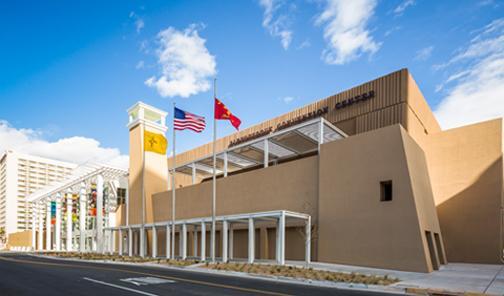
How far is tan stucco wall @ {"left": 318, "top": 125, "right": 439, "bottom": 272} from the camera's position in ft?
61.6

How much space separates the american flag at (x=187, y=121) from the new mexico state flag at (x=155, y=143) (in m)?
14.0

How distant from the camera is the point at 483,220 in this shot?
25047 mm

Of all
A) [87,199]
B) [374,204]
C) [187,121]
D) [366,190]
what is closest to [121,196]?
[87,199]

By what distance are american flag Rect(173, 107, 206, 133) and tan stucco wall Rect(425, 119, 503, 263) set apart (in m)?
19.1

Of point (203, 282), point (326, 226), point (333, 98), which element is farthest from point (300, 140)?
point (203, 282)

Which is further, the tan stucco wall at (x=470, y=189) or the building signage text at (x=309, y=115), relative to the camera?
the building signage text at (x=309, y=115)

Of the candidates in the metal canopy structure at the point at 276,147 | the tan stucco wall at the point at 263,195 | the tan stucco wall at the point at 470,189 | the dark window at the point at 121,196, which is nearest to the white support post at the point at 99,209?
the dark window at the point at 121,196

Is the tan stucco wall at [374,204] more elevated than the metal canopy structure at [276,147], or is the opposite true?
the metal canopy structure at [276,147]

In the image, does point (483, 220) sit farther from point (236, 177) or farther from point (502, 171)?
point (236, 177)

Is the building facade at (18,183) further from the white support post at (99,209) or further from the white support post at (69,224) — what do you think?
the white support post at (99,209)

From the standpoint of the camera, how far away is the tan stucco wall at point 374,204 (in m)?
18.8

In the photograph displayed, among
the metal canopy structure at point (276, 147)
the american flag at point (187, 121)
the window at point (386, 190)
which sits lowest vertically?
the window at point (386, 190)

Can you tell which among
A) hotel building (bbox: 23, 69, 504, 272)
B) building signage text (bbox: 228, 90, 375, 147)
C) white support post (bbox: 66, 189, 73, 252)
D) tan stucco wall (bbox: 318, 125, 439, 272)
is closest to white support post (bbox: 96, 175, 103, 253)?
hotel building (bbox: 23, 69, 504, 272)

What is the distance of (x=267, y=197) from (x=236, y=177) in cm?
425
